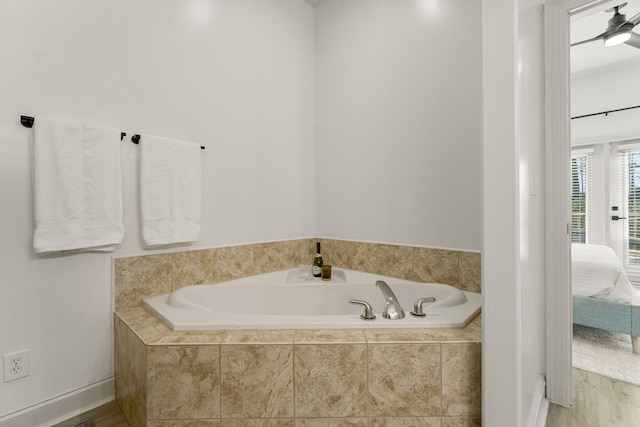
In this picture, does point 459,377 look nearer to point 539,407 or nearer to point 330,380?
point 330,380

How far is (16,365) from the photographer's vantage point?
136 cm

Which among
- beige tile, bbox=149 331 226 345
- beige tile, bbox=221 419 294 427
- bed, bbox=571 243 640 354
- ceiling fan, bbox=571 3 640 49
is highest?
ceiling fan, bbox=571 3 640 49

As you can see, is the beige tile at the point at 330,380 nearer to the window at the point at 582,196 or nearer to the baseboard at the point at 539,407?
the baseboard at the point at 539,407

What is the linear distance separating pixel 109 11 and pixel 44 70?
471 millimetres

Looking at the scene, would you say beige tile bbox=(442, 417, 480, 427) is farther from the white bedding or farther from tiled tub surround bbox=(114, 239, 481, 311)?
the white bedding

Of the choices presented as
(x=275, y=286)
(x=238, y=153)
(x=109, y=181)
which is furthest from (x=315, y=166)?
(x=109, y=181)

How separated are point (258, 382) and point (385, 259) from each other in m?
1.31

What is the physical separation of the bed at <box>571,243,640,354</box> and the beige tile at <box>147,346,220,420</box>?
245cm

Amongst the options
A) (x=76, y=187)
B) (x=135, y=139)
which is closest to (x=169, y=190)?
(x=135, y=139)

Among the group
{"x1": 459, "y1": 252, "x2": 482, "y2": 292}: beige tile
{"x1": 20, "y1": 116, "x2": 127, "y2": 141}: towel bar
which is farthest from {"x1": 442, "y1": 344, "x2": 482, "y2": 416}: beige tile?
{"x1": 20, "y1": 116, "x2": 127, "y2": 141}: towel bar

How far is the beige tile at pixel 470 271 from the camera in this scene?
6.04 feet

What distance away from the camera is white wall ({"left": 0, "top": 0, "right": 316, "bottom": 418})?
1.37m

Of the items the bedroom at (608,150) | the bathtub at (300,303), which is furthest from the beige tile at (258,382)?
the bedroom at (608,150)

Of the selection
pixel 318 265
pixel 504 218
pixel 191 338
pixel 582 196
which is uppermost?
pixel 582 196
